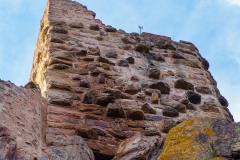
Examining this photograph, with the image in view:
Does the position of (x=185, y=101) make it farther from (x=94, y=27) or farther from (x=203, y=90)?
(x=94, y=27)

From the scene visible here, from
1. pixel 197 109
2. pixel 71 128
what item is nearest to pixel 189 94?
pixel 197 109

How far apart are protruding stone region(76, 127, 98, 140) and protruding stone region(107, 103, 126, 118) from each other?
406mm

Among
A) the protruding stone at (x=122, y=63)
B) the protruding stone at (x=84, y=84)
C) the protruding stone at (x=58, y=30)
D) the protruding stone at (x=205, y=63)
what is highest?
the protruding stone at (x=205, y=63)

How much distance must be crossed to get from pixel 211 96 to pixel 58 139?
2223 millimetres

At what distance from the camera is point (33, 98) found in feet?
9.89

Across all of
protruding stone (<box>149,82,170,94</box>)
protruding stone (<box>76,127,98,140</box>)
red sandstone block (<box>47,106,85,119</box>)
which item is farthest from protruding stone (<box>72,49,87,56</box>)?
protruding stone (<box>76,127,98,140</box>)

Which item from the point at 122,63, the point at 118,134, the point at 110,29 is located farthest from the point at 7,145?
the point at 110,29

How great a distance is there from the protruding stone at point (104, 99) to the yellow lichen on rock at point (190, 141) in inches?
37.1

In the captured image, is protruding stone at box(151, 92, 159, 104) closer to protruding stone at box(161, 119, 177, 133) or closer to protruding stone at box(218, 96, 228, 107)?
protruding stone at box(161, 119, 177, 133)

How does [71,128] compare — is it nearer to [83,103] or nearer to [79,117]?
[79,117]

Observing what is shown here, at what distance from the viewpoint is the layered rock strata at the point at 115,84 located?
10.8ft

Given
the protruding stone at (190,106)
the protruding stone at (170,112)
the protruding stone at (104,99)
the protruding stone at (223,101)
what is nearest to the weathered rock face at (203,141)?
the protruding stone at (104,99)

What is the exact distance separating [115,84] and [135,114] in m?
0.62

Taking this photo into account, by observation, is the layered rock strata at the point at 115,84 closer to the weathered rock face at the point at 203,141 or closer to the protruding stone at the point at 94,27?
the protruding stone at the point at 94,27
